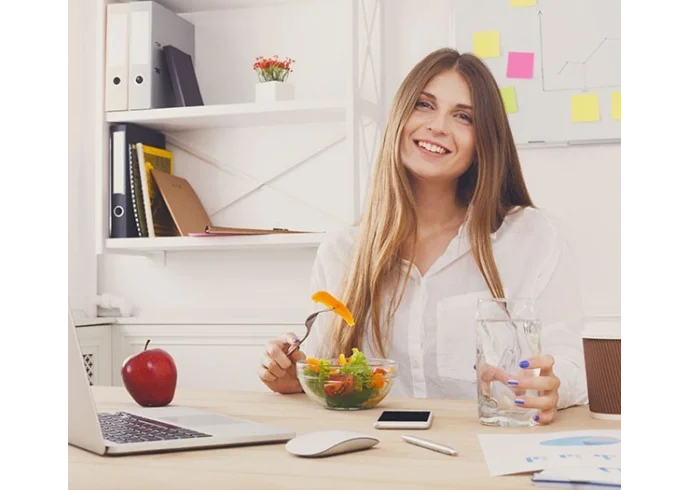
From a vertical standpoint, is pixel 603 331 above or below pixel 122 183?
below

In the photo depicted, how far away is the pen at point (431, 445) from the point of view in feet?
2.42

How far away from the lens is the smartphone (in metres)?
0.88

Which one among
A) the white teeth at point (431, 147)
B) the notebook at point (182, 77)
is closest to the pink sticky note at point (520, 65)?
the white teeth at point (431, 147)

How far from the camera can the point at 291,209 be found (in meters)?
2.52

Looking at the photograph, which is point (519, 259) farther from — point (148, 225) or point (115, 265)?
point (115, 265)

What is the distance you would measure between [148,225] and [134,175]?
0.16m

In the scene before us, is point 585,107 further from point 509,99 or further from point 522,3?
point 522,3

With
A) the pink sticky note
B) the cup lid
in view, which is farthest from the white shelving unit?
the cup lid

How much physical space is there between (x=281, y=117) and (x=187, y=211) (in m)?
0.41

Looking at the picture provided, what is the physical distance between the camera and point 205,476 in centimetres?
67

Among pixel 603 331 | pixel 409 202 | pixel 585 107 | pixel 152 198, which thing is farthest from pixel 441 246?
pixel 152 198
